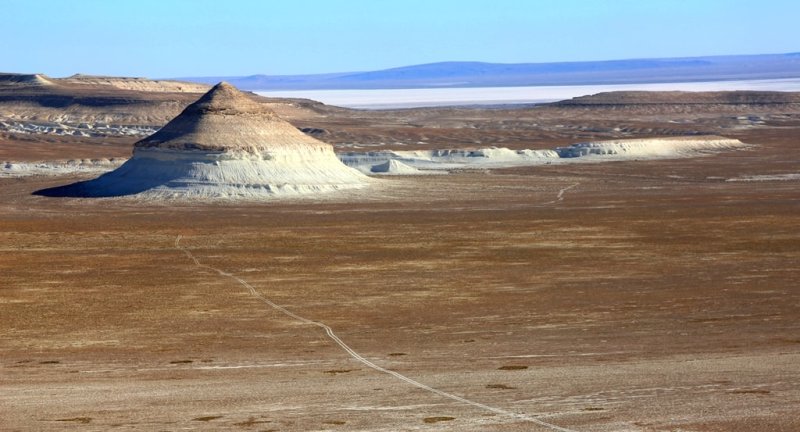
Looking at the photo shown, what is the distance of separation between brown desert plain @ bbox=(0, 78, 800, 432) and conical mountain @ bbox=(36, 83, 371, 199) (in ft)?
7.74

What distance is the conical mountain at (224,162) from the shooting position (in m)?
52.6

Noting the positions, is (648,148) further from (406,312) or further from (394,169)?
(406,312)

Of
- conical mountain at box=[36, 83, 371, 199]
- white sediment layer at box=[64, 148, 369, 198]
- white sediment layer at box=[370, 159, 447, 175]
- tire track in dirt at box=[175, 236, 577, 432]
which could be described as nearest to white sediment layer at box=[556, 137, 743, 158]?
white sediment layer at box=[370, 159, 447, 175]

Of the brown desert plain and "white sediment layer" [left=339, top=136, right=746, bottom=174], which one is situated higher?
the brown desert plain

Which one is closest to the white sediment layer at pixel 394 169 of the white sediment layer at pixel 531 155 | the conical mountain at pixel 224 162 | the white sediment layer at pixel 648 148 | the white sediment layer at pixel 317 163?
the white sediment layer at pixel 317 163

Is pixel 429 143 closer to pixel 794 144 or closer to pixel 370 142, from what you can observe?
pixel 370 142

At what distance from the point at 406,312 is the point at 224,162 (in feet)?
99.8

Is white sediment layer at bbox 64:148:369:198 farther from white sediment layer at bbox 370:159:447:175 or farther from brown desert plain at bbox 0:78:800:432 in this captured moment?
white sediment layer at bbox 370:159:447:175

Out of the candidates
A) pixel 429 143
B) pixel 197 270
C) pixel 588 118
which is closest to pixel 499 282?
pixel 197 270

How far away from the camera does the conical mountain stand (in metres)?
52.6

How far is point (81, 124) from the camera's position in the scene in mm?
113625

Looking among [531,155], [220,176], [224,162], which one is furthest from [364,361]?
[531,155]

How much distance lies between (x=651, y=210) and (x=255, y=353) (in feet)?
87.9

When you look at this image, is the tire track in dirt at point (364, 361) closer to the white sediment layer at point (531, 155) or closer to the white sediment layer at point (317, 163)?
the white sediment layer at point (317, 163)
